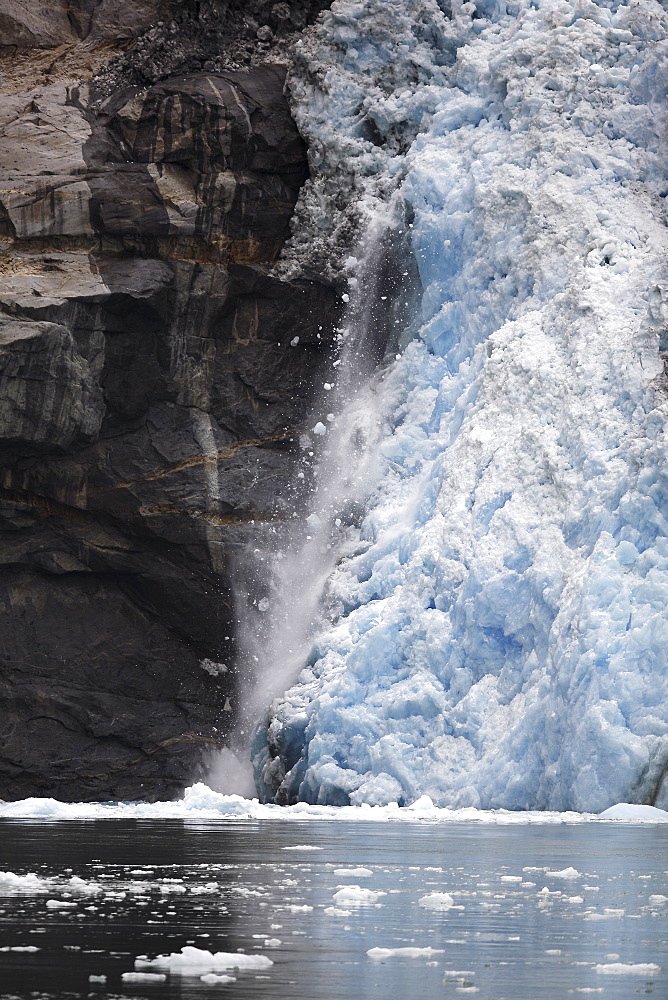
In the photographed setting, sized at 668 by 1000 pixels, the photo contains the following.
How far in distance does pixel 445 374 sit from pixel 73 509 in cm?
640

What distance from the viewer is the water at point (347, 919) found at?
15.6ft

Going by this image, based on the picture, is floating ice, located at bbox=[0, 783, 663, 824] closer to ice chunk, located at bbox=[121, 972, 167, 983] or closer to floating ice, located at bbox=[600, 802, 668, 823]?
floating ice, located at bbox=[600, 802, 668, 823]

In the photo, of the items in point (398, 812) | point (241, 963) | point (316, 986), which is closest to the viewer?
point (316, 986)

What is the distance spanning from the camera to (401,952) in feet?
17.6

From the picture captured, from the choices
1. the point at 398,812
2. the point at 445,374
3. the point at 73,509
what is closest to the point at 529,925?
the point at 398,812

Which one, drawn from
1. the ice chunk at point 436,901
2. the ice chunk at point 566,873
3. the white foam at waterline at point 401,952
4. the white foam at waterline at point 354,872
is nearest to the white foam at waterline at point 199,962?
the white foam at waterline at point 401,952

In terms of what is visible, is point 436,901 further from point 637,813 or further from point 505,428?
point 505,428

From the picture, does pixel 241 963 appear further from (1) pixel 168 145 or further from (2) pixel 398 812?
(1) pixel 168 145

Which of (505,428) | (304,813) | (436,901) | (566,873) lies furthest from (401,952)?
(505,428)

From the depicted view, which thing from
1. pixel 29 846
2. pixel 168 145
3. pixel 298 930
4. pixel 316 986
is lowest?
pixel 29 846

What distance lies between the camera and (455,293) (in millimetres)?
21438

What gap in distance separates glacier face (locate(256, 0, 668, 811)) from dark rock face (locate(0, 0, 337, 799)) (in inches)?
73.8

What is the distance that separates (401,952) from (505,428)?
14.0 meters

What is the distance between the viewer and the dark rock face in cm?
2223
